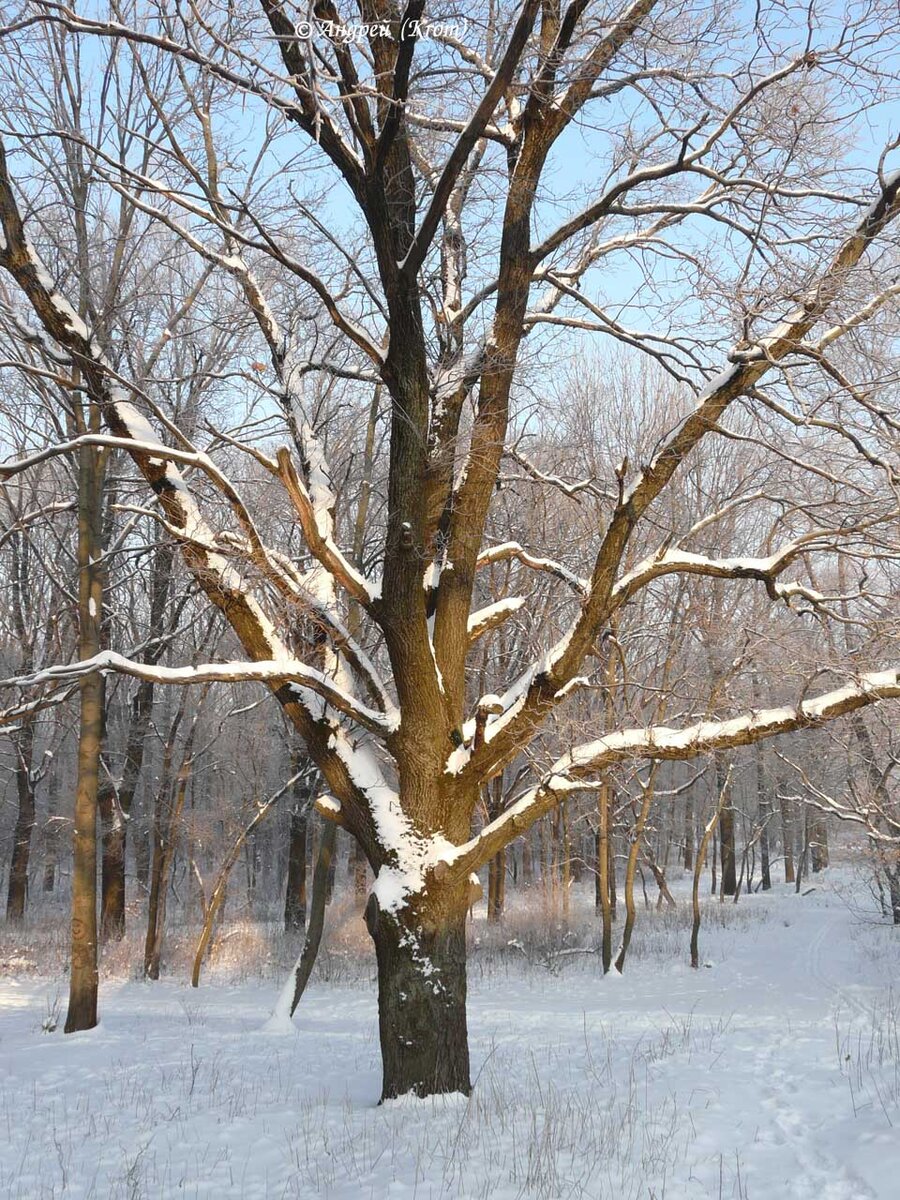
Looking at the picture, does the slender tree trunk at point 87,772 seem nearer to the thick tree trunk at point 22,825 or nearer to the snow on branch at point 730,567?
the snow on branch at point 730,567

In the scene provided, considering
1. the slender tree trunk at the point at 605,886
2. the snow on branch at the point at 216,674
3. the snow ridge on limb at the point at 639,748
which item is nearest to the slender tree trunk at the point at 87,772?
the snow on branch at the point at 216,674

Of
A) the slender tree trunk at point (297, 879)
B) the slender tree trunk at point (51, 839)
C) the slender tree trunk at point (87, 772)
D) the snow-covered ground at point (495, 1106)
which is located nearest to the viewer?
the snow-covered ground at point (495, 1106)

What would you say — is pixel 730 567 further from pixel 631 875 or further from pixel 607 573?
pixel 631 875

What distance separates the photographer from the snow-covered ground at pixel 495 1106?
13.5ft

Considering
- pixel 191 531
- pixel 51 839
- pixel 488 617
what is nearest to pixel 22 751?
pixel 51 839

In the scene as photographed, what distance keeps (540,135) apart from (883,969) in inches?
520

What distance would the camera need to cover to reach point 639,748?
231 inches

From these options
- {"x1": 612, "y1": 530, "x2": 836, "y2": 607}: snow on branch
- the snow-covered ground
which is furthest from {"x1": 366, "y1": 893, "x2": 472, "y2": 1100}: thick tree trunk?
{"x1": 612, "y1": 530, "x2": 836, "y2": 607}: snow on branch

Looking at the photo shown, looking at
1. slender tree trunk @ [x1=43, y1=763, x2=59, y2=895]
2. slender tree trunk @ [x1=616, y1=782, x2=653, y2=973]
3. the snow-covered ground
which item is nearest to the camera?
the snow-covered ground

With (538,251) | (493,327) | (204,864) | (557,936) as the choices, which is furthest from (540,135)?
(204,864)

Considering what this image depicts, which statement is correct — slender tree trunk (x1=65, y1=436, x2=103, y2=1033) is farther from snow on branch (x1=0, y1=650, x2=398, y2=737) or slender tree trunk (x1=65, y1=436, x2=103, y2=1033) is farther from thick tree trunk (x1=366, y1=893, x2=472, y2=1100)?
thick tree trunk (x1=366, y1=893, x2=472, y2=1100)

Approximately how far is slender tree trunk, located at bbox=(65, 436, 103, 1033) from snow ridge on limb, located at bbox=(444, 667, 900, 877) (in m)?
5.61

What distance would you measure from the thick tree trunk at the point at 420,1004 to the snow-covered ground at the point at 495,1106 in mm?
163

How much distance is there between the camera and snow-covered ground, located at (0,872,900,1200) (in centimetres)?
411
